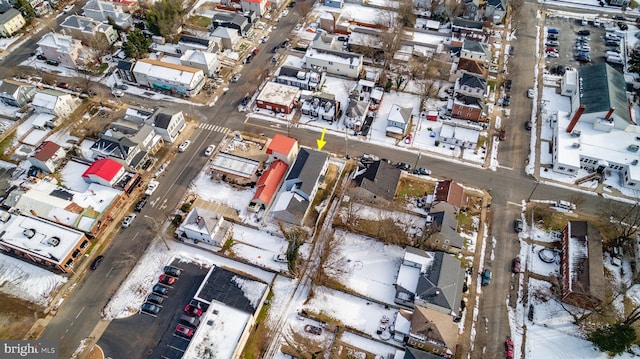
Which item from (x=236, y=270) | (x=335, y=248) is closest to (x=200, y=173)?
(x=236, y=270)

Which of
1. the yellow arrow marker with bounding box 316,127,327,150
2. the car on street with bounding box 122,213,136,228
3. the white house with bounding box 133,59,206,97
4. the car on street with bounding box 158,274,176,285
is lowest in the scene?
the car on street with bounding box 158,274,176,285

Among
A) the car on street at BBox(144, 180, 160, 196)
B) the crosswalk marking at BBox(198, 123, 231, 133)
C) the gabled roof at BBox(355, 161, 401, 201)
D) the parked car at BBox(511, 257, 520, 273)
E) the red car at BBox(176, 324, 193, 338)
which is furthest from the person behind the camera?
the crosswalk marking at BBox(198, 123, 231, 133)

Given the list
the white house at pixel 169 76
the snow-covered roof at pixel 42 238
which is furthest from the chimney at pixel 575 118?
the snow-covered roof at pixel 42 238

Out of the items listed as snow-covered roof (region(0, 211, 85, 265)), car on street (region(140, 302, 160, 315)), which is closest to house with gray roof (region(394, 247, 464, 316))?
car on street (region(140, 302, 160, 315))

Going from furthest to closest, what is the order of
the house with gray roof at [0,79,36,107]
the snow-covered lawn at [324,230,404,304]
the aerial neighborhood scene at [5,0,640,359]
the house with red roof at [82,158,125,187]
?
the house with gray roof at [0,79,36,107], the house with red roof at [82,158,125,187], the snow-covered lawn at [324,230,404,304], the aerial neighborhood scene at [5,0,640,359]

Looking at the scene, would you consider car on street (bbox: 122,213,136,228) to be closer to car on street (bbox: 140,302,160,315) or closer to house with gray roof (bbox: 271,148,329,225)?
car on street (bbox: 140,302,160,315)

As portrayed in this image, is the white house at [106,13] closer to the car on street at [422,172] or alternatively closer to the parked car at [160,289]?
the parked car at [160,289]

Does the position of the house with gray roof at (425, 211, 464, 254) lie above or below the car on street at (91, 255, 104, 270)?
above
